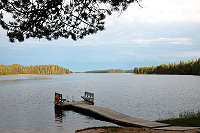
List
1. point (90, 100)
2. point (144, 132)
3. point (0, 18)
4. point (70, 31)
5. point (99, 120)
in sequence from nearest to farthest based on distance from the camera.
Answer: point (0, 18) < point (144, 132) < point (70, 31) < point (99, 120) < point (90, 100)

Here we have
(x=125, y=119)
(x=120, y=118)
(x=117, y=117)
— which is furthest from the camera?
(x=117, y=117)

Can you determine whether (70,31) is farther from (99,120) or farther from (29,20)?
(99,120)

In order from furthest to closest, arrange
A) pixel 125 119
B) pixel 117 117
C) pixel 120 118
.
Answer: pixel 117 117
pixel 120 118
pixel 125 119

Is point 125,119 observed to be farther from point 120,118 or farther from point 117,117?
point 117,117

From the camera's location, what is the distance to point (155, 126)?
13.9m

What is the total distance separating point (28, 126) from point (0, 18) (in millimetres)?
10719

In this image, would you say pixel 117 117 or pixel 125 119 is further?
pixel 117 117

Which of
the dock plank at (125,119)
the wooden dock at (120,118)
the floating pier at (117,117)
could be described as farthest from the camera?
the wooden dock at (120,118)

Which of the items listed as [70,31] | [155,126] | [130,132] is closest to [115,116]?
[155,126]

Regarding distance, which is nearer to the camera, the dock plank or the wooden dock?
the dock plank

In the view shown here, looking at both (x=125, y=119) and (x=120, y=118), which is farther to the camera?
(x=120, y=118)

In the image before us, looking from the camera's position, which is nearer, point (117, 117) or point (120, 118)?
point (120, 118)

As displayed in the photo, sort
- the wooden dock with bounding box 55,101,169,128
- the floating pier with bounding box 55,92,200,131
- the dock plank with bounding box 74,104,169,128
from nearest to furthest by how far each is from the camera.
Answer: the floating pier with bounding box 55,92,200,131 < the dock plank with bounding box 74,104,169,128 < the wooden dock with bounding box 55,101,169,128

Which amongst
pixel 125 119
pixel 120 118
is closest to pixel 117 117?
pixel 120 118
